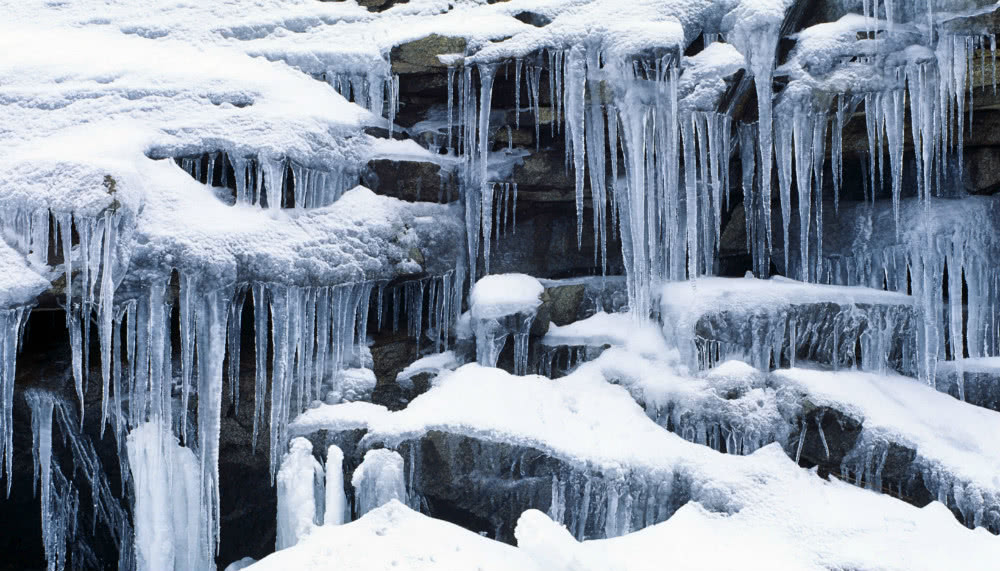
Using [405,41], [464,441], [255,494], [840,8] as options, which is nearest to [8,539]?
[255,494]

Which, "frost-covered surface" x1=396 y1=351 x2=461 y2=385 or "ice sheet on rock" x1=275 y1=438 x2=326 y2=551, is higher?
"frost-covered surface" x1=396 y1=351 x2=461 y2=385

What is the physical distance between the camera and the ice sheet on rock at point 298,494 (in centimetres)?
704

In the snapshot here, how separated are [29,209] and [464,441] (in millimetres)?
4147

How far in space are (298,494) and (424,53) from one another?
476 cm

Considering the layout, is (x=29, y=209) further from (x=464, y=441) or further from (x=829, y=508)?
(x=829, y=508)

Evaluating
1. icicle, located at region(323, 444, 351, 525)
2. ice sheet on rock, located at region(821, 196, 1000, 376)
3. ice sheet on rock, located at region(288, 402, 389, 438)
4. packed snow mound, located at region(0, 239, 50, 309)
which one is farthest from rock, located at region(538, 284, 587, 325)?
packed snow mound, located at region(0, 239, 50, 309)

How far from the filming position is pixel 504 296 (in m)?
8.95

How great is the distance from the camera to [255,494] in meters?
9.09

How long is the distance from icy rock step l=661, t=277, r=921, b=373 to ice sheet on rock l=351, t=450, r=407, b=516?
3.04m

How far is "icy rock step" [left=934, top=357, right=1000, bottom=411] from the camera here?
29.0ft

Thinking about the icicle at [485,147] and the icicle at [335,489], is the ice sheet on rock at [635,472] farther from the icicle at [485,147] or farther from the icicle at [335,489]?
the icicle at [485,147]

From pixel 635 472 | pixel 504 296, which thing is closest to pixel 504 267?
pixel 504 296

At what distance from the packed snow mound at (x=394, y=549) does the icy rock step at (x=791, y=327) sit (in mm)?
3890

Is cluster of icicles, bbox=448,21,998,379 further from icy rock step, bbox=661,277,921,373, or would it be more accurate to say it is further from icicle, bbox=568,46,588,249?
icy rock step, bbox=661,277,921,373
